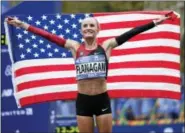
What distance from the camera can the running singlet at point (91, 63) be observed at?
18.4ft

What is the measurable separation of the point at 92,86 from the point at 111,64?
2202 millimetres

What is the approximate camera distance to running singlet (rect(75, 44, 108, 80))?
18.4 feet

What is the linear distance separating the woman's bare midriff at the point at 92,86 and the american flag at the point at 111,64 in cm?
207

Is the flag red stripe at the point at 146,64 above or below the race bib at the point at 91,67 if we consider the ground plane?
below

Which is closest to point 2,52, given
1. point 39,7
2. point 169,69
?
point 39,7

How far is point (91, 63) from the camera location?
5625mm

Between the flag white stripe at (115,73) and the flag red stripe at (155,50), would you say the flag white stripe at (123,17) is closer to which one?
the flag red stripe at (155,50)

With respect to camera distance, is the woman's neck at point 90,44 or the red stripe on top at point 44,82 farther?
the red stripe on top at point 44,82

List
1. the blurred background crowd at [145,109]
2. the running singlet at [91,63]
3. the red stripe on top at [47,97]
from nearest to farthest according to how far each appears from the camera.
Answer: the running singlet at [91,63] → the red stripe on top at [47,97] → the blurred background crowd at [145,109]

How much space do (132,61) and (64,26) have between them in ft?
3.38

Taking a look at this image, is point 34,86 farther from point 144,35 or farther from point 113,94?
point 144,35

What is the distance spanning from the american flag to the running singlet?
6.73 feet

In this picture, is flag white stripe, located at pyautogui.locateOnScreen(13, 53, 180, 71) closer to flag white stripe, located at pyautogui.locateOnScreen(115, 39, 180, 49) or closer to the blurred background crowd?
flag white stripe, located at pyautogui.locateOnScreen(115, 39, 180, 49)

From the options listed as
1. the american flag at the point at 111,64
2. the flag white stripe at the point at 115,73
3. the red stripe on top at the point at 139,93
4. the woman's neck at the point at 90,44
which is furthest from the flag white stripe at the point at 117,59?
the woman's neck at the point at 90,44
